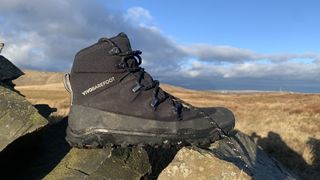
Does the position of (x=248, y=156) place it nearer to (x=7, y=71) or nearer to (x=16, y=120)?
(x=16, y=120)

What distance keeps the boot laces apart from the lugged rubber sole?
240 millimetres

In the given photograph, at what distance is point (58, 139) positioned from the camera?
7.46 metres

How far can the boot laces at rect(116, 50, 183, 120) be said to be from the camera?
5805 mm

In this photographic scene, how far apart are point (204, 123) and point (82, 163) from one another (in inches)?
65.7

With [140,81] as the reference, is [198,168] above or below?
below

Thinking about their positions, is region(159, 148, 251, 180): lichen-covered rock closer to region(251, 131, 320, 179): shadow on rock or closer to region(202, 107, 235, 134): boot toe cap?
region(202, 107, 235, 134): boot toe cap

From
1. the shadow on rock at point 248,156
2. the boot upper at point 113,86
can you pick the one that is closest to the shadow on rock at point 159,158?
the shadow on rock at point 248,156

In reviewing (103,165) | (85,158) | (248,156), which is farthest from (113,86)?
(248,156)

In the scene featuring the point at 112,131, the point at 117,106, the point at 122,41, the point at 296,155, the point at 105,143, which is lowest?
the point at 296,155

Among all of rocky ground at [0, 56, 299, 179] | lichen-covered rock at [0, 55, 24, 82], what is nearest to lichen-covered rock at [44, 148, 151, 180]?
rocky ground at [0, 56, 299, 179]

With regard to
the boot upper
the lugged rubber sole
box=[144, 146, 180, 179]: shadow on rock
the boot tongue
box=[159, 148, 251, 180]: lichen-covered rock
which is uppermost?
the boot tongue

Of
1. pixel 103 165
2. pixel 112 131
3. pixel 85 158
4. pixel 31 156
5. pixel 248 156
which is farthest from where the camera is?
Result: pixel 248 156

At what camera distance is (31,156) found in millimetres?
6965

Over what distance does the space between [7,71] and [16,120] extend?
2.60 metres
